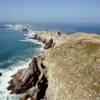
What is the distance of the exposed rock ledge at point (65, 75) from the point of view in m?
46.6

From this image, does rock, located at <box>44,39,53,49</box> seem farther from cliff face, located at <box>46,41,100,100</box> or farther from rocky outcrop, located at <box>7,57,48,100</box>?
cliff face, located at <box>46,41,100,100</box>

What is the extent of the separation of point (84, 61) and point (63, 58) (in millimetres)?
5934

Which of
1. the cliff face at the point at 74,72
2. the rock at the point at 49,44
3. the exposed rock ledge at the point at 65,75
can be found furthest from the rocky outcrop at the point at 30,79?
the rock at the point at 49,44

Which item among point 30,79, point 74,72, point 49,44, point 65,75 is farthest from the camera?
point 49,44

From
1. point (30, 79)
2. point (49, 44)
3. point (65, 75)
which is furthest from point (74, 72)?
point (49, 44)

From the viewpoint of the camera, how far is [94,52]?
57.8 meters

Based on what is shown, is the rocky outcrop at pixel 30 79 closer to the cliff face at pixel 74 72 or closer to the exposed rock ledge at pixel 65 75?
the exposed rock ledge at pixel 65 75

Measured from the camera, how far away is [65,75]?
5191 cm

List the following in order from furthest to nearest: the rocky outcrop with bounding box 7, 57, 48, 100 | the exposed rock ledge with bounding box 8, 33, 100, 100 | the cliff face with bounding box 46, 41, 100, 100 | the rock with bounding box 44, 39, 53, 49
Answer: the rock with bounding box 44, 39, 53, 49 → the rocky outcrop with bounding box 7, 57, 48, 100 → the exposed rock ledge with bounding box 8, 33, 100, 100 → the cliff face with bounding box 46, 41, 100, 100

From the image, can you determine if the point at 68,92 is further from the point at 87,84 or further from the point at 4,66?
the point at 4,66

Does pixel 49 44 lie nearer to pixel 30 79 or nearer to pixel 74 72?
pixel 30 79

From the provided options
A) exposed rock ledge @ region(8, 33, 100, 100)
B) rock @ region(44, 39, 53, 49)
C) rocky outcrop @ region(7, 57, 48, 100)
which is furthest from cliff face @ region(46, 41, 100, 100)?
rock @ region(44, 39, 53, 49)

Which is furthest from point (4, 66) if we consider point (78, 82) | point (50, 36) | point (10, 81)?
point (50, 36)

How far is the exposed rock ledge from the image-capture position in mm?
46625
